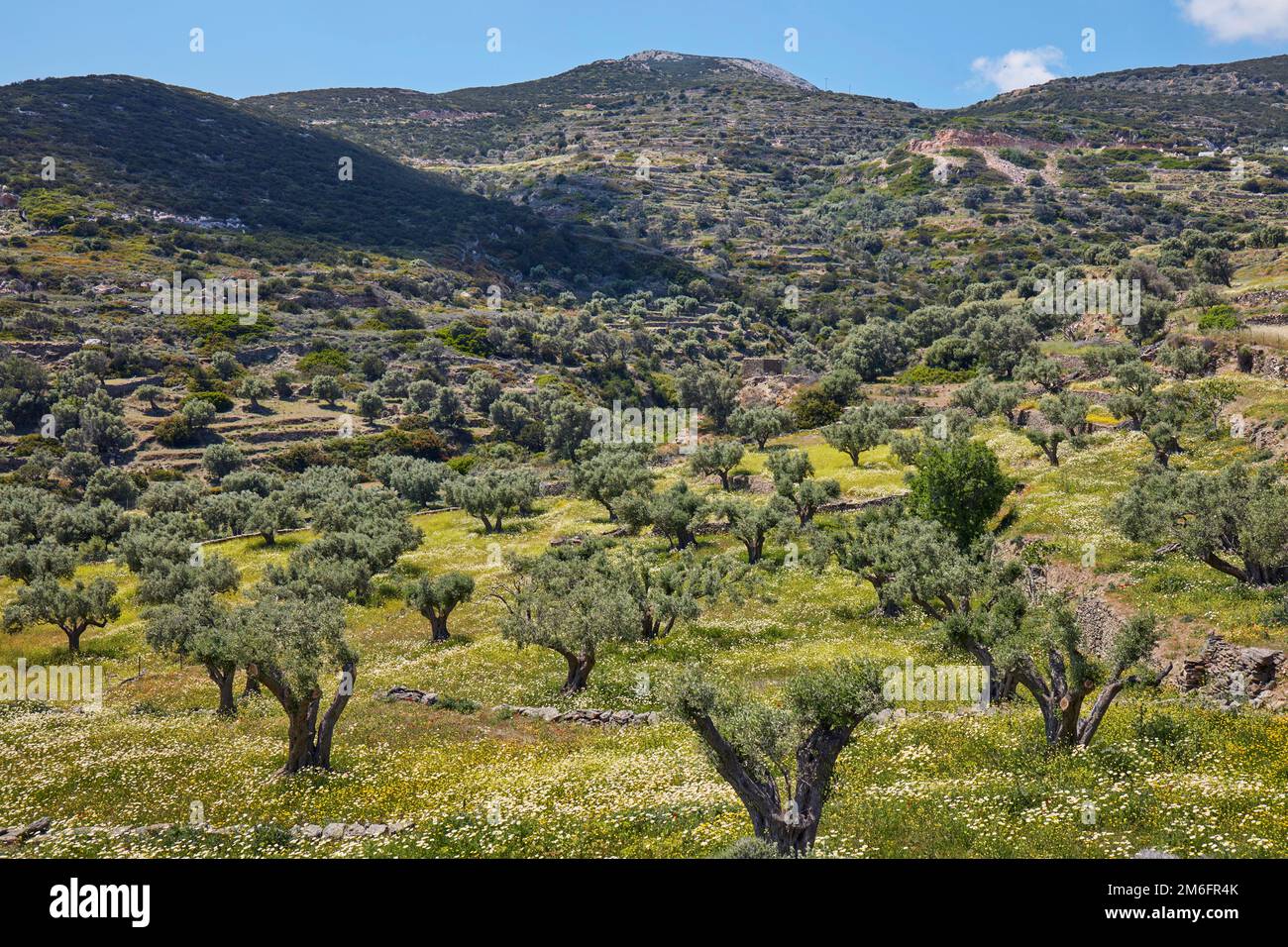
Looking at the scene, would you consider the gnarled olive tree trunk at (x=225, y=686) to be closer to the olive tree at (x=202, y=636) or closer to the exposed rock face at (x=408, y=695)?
the olive tree at (x=202, y=636)

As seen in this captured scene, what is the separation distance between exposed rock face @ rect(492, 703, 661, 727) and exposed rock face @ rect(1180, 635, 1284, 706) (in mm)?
15836

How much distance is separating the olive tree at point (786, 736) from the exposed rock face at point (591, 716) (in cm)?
1174

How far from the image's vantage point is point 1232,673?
2053 cm

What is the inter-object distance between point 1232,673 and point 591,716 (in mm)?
18870

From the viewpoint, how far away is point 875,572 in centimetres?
3512

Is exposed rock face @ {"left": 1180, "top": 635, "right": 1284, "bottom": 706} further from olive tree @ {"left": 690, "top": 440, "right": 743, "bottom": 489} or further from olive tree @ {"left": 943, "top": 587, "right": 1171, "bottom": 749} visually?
olive tree @ {"left": 690, "top": 440, "right": 743, "bottom": 489}

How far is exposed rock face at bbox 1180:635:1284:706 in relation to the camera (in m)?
19.7

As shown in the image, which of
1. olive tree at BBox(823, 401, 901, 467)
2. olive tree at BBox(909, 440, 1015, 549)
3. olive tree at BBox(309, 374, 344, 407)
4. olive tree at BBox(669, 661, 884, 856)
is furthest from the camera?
olive tree at BBox(309, 374, 344, 407)

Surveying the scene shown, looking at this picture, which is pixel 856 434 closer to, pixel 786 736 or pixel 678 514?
pixel 678 514

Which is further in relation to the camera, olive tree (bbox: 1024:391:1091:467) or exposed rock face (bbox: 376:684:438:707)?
olive tree (bbox: 1024:391:1091:467)

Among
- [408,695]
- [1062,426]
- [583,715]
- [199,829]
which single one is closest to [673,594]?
[583,715]

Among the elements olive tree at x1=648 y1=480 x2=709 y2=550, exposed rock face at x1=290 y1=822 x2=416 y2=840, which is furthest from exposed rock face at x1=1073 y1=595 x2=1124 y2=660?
olive tree at x1=648 y1=480 x2=709 y2=550
